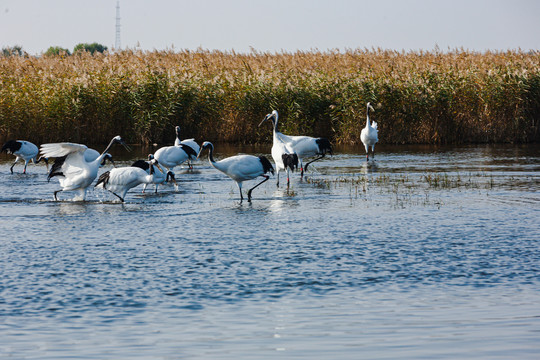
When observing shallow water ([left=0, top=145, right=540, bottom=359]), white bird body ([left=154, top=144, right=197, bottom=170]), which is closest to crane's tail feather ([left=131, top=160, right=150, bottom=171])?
shallow water ([left=0, top=145, right=540, bottom=359])

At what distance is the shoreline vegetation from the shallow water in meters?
11.7

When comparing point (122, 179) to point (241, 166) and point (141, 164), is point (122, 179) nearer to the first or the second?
point (141, 164)

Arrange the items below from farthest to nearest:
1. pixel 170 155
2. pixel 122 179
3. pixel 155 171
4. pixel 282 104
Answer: pixel 282 104 → pixel 170 155 → pixel 155 171 → pixel 122 179

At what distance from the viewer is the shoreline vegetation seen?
87.1ft

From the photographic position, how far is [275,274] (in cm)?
796

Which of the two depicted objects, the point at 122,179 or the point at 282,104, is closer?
the point at 122,179

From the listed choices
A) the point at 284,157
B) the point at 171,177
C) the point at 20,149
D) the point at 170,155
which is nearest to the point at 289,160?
the point at 284,157

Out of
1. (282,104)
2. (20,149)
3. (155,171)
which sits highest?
(282,104)

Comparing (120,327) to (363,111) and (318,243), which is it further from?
(363,111)

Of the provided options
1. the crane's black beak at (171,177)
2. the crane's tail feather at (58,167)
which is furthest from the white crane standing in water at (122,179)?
the crane's black beak at (171,177)

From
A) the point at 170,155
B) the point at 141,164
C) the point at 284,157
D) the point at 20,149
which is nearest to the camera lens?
the point at 141,164

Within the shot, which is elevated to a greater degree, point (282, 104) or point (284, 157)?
point (282, 104)

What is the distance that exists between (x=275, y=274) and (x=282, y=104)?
19808 millimetres

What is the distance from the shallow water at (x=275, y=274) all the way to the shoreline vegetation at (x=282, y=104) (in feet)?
38.2
